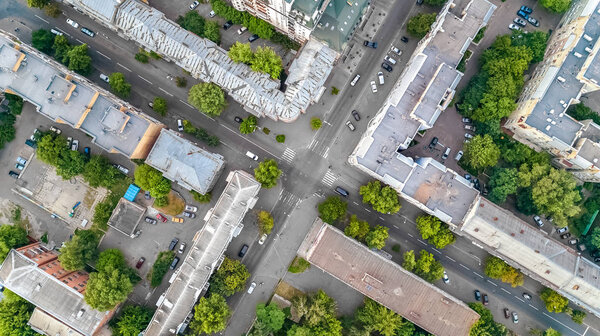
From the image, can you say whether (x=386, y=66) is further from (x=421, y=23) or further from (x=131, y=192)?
(x=131, y=192)

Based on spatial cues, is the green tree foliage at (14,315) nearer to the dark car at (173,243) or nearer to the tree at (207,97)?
the dark car at (173,243)

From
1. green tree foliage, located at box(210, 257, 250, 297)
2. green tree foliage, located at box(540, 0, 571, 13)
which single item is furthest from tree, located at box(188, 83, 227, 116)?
green tree foliage, located at box(540, 0, 571, 13)

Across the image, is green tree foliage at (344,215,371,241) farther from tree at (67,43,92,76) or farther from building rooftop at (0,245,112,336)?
tree at (67,43,92,76)

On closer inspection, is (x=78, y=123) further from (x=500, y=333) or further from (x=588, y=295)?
(x=588, y=295)

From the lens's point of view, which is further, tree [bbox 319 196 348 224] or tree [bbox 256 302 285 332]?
tree [bbox 319 196 348 224]

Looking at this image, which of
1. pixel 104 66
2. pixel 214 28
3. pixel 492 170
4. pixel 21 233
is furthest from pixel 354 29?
pixel 21 233

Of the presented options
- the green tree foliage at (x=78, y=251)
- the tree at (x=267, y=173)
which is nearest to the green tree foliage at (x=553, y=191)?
the tree at (x=267, y=173)
